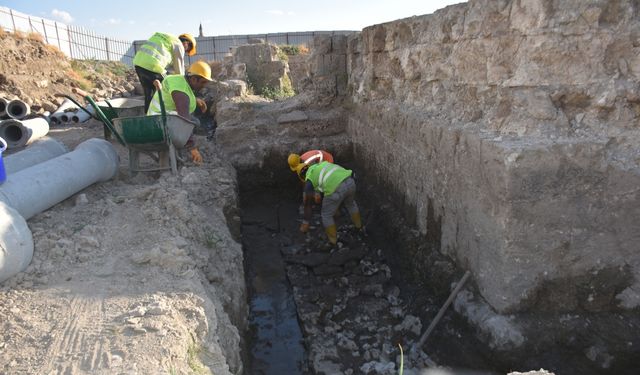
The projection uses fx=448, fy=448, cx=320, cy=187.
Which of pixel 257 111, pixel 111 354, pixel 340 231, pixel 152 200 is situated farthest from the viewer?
pixel 257 111

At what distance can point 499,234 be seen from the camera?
304cm

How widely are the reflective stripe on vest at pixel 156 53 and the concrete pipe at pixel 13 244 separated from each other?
10.9 ft

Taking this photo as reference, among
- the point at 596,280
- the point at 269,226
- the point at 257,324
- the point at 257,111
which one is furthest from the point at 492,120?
the point at 257,111

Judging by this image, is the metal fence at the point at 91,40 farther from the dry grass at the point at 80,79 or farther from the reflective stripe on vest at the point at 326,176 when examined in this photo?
the reflective stripe on vest at the point at 326,176

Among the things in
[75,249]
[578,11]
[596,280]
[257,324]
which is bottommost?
[257,324]

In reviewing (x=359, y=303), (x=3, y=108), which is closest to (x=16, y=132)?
(x=3, y=108)

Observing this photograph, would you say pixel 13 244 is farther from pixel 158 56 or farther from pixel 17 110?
pixel 17 110

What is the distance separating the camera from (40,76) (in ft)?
34.9

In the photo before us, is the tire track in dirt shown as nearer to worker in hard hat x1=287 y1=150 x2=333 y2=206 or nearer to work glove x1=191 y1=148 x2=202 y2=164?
work glove x1=191 y1=148 x2=202 y2=164

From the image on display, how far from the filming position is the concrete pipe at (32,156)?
4.01 m

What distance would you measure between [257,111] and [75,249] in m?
4.46

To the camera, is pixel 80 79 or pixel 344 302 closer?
pixel 344 302

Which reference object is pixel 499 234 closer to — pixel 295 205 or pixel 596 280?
pixel 596 280

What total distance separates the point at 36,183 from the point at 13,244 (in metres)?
0.97
